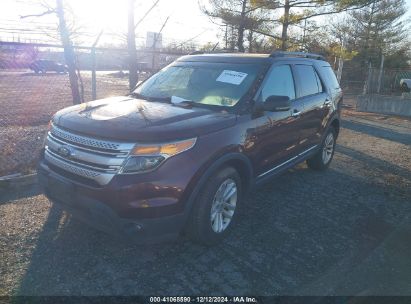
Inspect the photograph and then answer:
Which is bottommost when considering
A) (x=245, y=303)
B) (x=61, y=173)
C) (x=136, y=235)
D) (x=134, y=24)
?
(x=245, y=303)

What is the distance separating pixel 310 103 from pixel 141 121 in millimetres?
2944

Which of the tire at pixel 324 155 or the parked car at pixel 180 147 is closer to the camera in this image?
the parked car at pixel 180 147

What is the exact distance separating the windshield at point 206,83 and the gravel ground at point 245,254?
4.79 ft

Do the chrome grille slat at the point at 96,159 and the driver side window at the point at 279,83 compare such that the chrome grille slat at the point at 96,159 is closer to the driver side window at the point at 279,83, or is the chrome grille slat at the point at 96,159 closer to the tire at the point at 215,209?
the tire at the point at 215,209

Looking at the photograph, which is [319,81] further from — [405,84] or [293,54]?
[405,84]

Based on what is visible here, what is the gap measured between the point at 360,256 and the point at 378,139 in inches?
285

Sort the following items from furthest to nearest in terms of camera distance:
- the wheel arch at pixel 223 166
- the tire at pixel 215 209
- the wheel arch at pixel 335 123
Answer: the wheel arch at pixel 335 123 < the tire at pixel 215 209 < the wheel arch at pixel 223 166

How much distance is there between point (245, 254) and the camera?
11.9ft

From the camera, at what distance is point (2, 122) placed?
8625 mm

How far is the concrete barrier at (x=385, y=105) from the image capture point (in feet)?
51.6

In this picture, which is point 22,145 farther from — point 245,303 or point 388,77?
point 388,77

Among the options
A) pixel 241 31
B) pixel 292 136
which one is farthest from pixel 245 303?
pixel 241 31

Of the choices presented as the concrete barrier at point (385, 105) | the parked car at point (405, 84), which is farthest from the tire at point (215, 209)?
the parked car at point (405, 84)

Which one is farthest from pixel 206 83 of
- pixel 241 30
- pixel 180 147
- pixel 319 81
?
pixel 241 30
